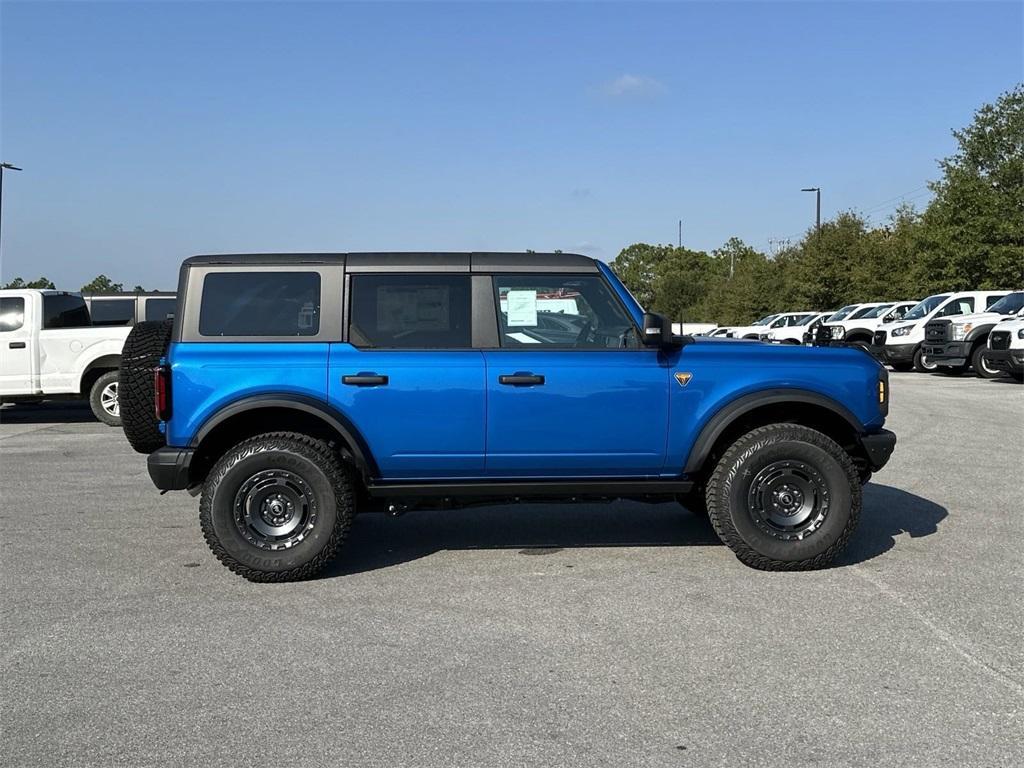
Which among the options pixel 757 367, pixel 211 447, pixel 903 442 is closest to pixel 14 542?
pixel 211 447

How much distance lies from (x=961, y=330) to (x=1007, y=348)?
2.41m

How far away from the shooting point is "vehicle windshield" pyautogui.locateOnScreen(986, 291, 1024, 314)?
70.4 feet

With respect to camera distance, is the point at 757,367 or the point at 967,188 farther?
the point at 967,188

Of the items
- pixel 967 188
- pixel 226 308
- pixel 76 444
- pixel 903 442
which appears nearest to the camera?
pixel 226 308

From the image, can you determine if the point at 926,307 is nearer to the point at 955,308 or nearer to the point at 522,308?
the point at 955,308

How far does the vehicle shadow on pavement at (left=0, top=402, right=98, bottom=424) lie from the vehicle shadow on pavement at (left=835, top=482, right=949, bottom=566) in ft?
37.4

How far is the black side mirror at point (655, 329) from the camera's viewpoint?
571 cm

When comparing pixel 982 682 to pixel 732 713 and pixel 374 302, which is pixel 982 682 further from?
pixel 374 302

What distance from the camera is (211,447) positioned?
598 centimetres

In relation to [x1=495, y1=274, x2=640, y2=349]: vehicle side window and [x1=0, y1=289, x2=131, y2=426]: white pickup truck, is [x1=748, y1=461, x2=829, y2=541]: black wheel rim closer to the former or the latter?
[x1=495, y1=274, x2=640, y2=349]: vehicle side window

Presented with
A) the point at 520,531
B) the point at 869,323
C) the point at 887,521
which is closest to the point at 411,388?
the point at 520,531

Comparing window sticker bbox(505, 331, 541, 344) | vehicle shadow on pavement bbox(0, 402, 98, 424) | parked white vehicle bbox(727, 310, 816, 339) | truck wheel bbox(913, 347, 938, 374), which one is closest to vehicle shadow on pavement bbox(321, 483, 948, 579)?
window sticker bbox(505, 331, 541, 344)

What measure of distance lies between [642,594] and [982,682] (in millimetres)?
1773

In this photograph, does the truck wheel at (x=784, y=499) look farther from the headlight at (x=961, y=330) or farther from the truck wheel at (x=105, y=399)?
the headlight at (x=961, y=330)
